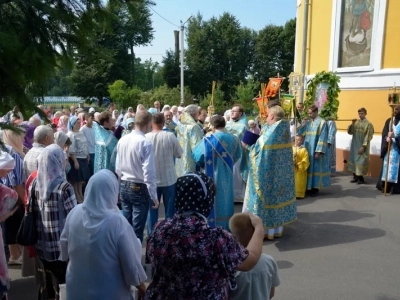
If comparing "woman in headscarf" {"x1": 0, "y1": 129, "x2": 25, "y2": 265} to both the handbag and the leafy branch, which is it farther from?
the leafy branch

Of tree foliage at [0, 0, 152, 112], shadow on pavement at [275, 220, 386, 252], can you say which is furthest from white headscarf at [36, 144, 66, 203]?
shadow on pavement at [275, 220, 386, 252]

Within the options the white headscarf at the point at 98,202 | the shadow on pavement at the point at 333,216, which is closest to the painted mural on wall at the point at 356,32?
the shadow on pavement at the point at 333,216

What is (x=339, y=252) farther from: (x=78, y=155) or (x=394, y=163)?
(x=78, y=155)

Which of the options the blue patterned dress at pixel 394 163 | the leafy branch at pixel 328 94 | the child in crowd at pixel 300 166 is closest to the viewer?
the blue patterned dress at pixel 394 163

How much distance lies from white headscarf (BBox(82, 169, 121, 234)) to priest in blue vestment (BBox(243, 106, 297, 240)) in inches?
142

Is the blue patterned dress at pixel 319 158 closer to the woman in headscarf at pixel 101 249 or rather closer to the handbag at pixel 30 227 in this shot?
the handbag at pixel 30 227

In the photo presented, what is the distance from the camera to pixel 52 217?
3740 mm

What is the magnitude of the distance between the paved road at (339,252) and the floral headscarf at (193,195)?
2.55m

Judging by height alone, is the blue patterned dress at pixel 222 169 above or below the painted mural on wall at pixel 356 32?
below

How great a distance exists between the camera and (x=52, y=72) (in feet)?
8.04

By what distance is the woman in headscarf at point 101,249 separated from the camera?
8.61 feet

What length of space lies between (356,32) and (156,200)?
8.94m

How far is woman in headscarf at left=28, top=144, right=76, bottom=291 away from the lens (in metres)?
3.71

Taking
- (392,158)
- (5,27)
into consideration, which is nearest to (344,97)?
(392,158)
